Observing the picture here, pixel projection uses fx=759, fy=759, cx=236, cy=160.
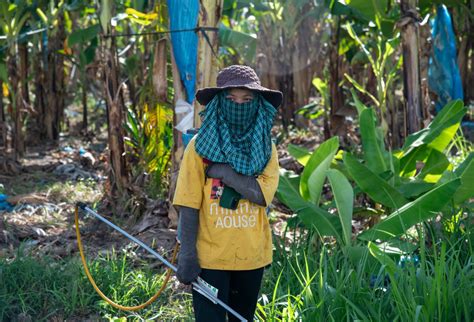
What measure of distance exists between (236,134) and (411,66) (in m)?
3.68

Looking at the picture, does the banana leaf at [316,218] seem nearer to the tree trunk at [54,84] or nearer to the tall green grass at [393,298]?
the tall green grass at [393,298]

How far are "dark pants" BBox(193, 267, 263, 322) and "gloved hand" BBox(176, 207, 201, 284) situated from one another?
3.2 inches

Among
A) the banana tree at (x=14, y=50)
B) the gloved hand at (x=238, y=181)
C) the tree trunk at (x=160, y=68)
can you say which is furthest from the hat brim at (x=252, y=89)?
the banana tree at (x=14, y=50)

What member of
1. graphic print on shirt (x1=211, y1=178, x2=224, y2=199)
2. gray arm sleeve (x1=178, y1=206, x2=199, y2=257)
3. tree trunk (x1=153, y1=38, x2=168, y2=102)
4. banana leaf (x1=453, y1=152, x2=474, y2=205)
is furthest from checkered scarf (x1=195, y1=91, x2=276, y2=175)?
tree trunk (x1=153, y1=38, x2=168, y2=102)

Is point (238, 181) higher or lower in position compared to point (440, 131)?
higher

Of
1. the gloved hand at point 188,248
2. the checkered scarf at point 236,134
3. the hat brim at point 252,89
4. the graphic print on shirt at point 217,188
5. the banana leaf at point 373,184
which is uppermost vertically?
the hat brim at point 252,89

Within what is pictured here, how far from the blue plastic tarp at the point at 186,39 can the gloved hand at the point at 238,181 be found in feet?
8.39

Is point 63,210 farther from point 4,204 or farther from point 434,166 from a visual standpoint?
point 434,166

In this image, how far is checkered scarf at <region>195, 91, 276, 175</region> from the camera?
3.24 m

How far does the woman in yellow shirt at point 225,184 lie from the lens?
3258 mm

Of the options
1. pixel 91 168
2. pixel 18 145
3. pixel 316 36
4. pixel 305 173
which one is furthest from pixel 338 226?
pixel 316 36

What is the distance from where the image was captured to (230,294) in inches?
138

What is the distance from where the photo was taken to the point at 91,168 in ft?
29.8

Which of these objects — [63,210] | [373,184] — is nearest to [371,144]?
[373,184]
